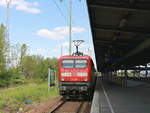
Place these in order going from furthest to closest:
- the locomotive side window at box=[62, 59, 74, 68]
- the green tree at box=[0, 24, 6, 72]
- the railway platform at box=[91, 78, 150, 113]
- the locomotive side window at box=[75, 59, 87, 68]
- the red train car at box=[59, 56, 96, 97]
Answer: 1. the green tree at box=[0, 24, 6, 72]
2. the locomotive side window at box=[62, 59, 74, 68]
3. the locomotive side window at box=[75, 59, 87, 68]
4. the red train car at box=[59, 56, 96, 97]
5. the railway platform at box=[91, 78, 150, 113]

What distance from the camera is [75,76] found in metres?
15.9

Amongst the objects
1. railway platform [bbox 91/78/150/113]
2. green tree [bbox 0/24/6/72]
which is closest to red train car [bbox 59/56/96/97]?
railway platform [bbox 91/78/150/113]

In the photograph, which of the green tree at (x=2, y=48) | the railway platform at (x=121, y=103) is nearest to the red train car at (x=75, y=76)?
the railway platform at (x=121, y=103)

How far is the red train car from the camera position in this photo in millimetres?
15602

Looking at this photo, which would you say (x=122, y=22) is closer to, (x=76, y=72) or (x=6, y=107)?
(x=76, y=72)

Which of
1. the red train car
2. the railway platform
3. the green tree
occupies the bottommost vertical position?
the railway platform

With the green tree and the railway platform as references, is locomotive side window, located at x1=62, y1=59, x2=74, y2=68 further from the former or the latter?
the green tree

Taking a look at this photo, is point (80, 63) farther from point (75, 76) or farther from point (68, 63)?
point (75, 76)

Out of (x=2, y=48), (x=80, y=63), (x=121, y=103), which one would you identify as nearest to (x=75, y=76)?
(x=80, y=63)

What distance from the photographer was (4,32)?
109 feet

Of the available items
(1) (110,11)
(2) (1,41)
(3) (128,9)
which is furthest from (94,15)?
(2) (1,41)

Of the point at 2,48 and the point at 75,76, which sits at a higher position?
the point at 2,48

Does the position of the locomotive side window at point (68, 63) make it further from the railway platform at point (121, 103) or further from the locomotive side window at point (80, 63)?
the railway platform at point (121, 103)

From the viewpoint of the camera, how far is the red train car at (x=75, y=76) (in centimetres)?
1560
